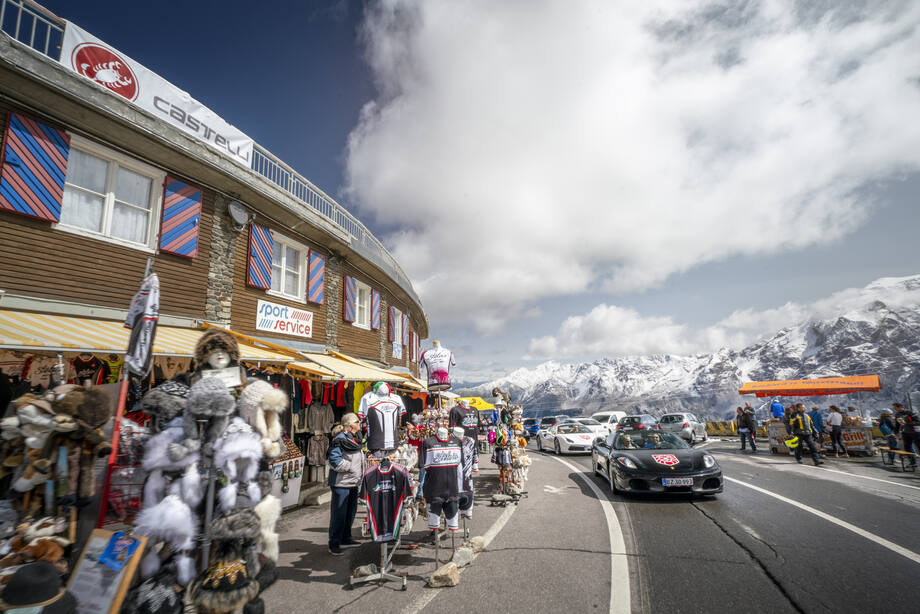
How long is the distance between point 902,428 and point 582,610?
→ 1439 centimetres

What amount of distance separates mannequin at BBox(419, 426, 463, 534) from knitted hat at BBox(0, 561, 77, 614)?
334cm

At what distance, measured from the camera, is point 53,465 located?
10.00 ft

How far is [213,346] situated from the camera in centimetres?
325

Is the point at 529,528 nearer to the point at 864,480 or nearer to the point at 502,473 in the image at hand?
the point at 502,473

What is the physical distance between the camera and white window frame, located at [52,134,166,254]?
24.2 feet

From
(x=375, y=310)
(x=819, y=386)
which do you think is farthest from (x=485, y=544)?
(x=819, y=386)

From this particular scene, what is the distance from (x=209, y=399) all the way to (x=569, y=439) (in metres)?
15.9

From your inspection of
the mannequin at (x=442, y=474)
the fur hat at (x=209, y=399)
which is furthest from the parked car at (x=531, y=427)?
the fur hat at (x=209, y=399)

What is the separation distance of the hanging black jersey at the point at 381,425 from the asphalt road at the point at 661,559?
55.5 inches

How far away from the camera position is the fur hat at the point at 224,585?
8.33 feet

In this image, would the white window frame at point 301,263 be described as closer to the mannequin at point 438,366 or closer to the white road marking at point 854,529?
the mannequin at point 438,366

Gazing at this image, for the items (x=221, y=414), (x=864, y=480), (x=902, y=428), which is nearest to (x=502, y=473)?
(x=221, y=414)

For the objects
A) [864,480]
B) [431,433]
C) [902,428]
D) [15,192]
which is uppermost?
[15,192]

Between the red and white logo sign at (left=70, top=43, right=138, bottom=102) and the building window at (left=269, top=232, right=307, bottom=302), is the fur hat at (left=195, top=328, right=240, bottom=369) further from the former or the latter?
the building window at (left=269, top=232, right=307, bottom=302)
